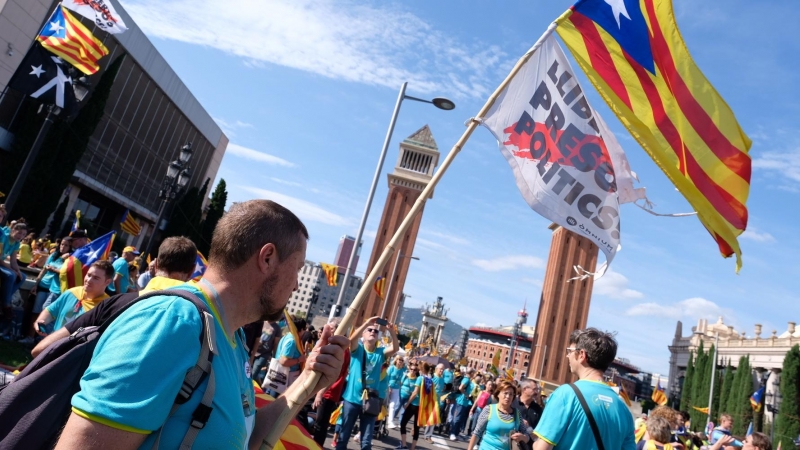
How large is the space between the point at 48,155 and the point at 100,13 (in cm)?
1907

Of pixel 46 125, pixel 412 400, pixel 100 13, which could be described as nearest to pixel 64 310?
pixel 46 125

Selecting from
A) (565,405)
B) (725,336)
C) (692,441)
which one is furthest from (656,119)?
(725,336)

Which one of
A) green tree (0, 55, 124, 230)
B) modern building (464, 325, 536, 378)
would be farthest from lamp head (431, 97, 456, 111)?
modern building (464, 325, 536, 378)

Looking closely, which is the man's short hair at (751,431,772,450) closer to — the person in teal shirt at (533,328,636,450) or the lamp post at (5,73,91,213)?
the person in teal shirt at (533,328,636,450)

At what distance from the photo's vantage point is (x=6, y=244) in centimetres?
876

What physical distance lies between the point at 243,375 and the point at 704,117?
4.72m

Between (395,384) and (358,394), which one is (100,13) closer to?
(358,394)

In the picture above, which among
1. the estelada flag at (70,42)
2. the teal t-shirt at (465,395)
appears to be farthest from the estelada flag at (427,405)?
the estelada flag at (70,42)

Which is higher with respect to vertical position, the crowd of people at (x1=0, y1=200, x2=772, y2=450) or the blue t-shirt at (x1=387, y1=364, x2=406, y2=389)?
the crowd of people at (x1=0, y1=200, x2=772, y2=450)

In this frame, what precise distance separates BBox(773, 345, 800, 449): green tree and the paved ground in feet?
99.3

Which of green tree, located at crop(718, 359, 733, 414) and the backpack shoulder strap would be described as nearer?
the backpack shoulder strap

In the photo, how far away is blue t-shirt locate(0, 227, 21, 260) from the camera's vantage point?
28.2ft

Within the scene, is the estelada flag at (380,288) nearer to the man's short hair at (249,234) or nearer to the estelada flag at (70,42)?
the estelada flag at (70,42)

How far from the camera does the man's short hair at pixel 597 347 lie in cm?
386
